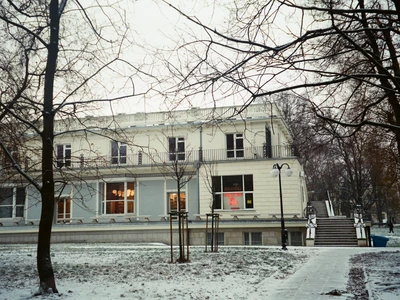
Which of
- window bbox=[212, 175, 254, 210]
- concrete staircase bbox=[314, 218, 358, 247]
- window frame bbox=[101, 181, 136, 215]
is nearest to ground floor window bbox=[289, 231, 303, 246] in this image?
concrete staircase bbox=[314, 218, 358, 247]

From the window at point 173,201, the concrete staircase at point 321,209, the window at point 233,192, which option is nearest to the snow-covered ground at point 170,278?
the window at point 233,192

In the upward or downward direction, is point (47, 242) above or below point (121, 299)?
above

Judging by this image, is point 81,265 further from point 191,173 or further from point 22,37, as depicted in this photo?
point 191,173

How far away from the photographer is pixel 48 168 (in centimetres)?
875

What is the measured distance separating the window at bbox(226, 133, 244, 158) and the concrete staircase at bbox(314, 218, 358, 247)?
24.8 feet

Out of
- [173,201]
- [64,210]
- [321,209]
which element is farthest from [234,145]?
[64,210]

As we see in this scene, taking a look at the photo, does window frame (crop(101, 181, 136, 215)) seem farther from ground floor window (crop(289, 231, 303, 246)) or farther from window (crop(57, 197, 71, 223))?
ground floor window (crop(289, 231, 303, 246))

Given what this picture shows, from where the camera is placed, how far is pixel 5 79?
33.3 ft

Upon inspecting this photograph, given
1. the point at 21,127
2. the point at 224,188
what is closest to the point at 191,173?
the point at 224,188

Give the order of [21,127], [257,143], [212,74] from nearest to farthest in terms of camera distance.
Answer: [212,74] < [21,127] < [257,143]

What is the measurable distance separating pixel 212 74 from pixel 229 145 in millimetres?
25791

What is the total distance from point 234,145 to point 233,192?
3693 millimetres

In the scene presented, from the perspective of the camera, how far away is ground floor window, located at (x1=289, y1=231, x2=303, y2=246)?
2636 centimetres

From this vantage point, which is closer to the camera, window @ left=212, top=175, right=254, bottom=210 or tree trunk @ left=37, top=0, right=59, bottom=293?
tree trunk @ left=37, top=0, right=59, bottom=293
